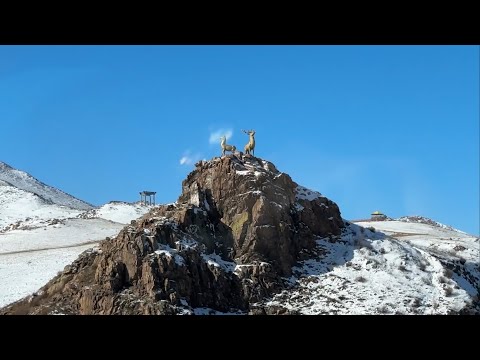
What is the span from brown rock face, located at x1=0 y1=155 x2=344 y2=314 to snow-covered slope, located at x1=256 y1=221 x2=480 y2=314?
140 centimetres

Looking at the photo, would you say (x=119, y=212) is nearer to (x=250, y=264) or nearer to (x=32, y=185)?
(x=250, y=264)

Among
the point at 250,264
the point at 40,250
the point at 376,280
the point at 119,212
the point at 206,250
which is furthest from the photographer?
the point at 119,212

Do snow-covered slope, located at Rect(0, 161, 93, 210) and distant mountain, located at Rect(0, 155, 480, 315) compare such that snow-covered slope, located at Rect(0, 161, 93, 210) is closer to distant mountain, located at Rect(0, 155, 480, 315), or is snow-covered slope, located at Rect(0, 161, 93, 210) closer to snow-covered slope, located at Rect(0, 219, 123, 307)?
snow-covered slope, located at Rect(0, 219, 123, 307)

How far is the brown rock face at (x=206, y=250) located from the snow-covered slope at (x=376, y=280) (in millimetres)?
1402

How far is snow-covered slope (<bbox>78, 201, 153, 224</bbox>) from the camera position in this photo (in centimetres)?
7379

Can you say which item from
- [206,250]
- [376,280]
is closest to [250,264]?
[206,250]

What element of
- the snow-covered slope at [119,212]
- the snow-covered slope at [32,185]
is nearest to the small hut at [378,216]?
the snow-covered slope at [119,212]

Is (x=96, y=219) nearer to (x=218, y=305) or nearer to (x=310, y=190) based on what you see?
(x=310, y=190)

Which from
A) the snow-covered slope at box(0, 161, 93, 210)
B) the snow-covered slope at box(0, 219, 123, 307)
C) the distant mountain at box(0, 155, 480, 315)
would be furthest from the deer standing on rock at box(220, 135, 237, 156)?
the snow-covered slope at box(0, 161, 93, 210)

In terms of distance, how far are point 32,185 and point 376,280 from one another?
338ft

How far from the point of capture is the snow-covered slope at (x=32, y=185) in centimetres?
11944

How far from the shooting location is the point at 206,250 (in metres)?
37.6
